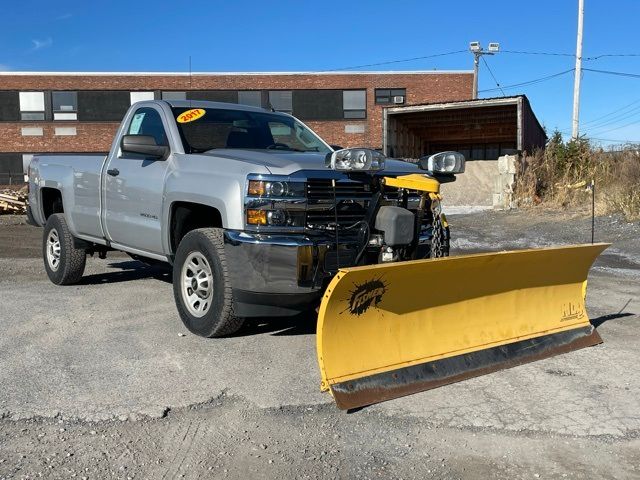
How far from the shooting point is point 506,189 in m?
21.0

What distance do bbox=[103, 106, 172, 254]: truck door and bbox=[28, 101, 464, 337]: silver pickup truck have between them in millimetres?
12

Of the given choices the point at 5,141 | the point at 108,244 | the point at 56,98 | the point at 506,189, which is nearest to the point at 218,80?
the point at 56,98

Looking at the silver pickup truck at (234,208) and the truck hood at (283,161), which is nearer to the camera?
the silver pickup truck at (234,208)

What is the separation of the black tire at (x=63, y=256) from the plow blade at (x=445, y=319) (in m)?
4.68

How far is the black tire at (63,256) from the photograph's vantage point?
7668 mm

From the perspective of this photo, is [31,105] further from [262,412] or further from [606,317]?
[262,412]

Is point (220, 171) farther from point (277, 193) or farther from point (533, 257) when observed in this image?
point (533, 257)

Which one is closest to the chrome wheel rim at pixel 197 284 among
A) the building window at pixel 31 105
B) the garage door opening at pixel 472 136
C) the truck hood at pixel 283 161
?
the truck hood at pixel 283 161

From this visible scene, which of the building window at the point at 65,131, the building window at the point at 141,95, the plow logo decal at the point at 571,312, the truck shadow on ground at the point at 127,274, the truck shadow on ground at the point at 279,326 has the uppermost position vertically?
the building window at the point at 141,95

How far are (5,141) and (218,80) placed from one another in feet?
37.3

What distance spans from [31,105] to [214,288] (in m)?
32.4

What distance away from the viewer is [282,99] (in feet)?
110

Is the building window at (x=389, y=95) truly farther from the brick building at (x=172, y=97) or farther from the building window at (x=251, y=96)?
the building window at (x=251, y=96)

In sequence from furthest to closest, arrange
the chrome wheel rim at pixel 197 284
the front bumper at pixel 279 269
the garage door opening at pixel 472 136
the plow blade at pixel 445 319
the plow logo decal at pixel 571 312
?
1. the garage door opening at pixel 472 136
2. the plow logo decal at pixel 571 312
3. the chrome wheel rim at pixel 197 284
4. the front bumper at pixel 279 269
5. the plow blade at pixel 445 319
